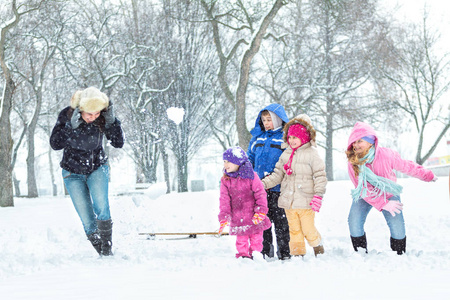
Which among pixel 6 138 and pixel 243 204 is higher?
pixel 6 138

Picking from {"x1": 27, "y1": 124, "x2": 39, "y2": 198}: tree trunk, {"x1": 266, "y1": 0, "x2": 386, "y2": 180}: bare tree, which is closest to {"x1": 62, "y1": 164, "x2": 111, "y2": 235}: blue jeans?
{"x1": 266, "y1": 0, "x2": 386, "y2": 180}: bare tree

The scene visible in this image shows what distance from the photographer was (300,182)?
4.88 metres

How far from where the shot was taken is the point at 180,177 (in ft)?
69.5

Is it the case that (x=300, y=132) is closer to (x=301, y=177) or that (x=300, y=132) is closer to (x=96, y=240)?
(x=301, y=177)

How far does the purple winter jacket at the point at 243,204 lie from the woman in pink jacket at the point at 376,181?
985 mm

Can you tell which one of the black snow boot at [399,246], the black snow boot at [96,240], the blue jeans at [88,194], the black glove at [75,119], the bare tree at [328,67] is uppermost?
the bare tree at [328,67]

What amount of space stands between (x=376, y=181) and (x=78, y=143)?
313 cm

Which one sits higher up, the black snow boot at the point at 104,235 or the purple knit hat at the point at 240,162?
the purple knit hat at the point at 240,162

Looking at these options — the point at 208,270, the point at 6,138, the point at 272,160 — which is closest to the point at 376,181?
the point at 272,160

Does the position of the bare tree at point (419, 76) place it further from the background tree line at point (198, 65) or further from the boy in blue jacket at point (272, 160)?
the boy in blue jacket at point (272, 160)

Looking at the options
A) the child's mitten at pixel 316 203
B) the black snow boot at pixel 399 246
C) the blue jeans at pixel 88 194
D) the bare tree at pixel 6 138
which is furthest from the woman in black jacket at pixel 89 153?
the bare tree at pixel 6 138

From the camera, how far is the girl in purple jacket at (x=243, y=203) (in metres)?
4.77

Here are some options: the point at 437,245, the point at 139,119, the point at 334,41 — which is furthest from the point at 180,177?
the point at 437,245

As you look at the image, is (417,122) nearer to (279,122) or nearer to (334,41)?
(334,41)
